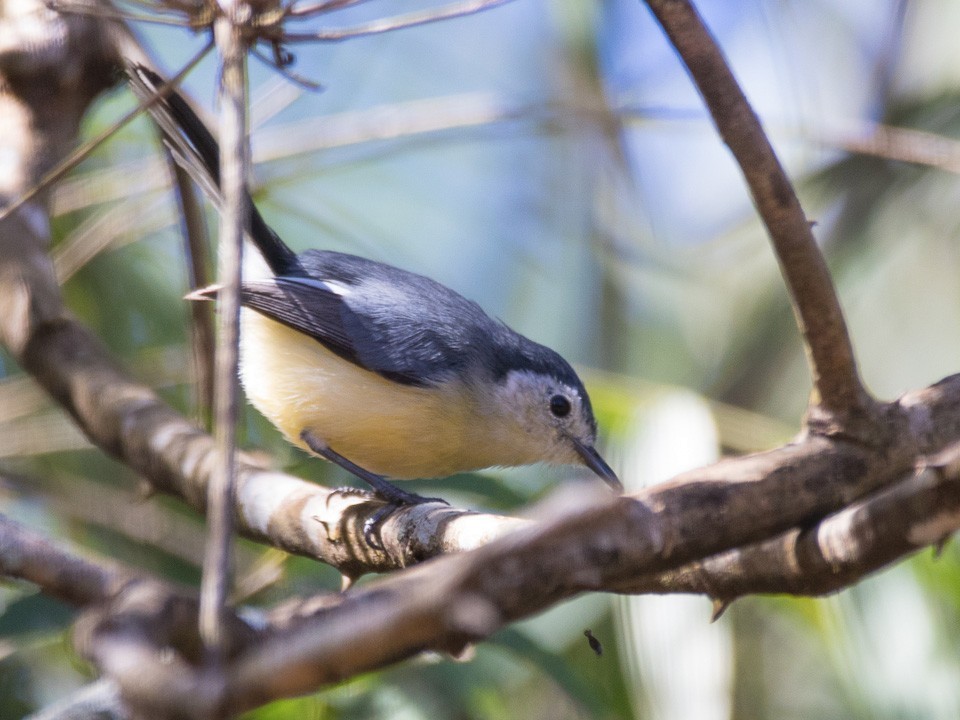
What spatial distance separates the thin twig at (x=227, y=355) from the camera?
888 millimetres

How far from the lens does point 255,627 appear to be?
977mm

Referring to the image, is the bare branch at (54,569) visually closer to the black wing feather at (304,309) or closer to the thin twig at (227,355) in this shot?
the thin twig at (227,355)

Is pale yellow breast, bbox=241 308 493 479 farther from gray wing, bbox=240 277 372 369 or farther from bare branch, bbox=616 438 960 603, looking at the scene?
bare branch, bbox=616 438 960 603

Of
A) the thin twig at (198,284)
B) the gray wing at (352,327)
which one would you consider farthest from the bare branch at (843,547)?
the thin twig at (198,284)

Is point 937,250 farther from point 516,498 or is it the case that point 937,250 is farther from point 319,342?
point 319,342

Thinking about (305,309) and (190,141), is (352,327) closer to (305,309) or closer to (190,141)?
(305,309)

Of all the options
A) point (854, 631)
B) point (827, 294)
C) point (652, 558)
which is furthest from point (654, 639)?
point (652, 558)

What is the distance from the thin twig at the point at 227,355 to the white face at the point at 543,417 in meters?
1.33

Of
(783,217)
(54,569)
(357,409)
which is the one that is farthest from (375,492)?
(783,217)

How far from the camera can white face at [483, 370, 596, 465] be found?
253 centimetres

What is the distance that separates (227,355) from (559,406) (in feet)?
5.24

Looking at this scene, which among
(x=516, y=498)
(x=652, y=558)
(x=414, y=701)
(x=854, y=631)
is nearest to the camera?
(x=652, y=558)

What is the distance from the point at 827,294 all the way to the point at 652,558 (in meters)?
0.53

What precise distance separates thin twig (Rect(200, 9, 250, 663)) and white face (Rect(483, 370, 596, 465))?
133cm
